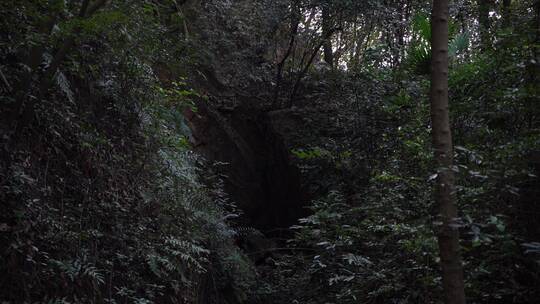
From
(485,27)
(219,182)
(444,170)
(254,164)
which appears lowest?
(444,170)

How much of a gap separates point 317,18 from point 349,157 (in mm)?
3660

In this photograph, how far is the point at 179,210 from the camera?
6.22m

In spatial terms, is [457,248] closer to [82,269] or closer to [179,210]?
[82,269]

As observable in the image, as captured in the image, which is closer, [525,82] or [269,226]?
[525,82]

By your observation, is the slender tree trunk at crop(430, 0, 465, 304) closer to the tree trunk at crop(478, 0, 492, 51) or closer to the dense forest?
the dense forest

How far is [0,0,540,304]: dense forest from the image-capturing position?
3.85 meters

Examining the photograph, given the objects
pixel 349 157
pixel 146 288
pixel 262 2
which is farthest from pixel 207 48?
pixel 146 288

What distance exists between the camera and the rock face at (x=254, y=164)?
11070mm

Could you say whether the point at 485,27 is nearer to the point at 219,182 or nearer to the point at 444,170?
the point at 444,170

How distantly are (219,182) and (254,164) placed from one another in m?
2.55

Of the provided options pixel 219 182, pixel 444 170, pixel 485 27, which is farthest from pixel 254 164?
pixel 444 170

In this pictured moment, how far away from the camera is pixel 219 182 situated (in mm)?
9352

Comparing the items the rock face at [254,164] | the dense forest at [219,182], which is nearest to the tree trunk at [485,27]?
the dense forest at [219,182]

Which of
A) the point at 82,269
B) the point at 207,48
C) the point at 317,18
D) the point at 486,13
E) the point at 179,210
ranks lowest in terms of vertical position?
the point at 82,269
